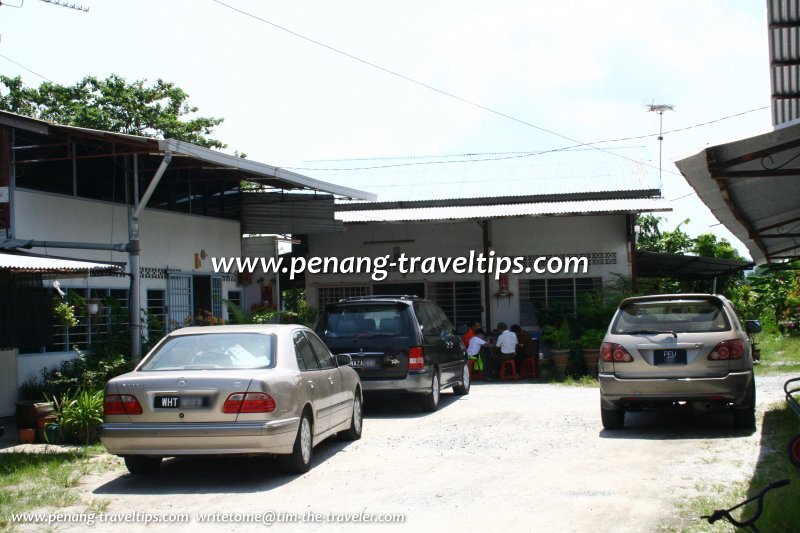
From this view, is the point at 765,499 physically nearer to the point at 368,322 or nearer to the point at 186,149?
the point at 368,322

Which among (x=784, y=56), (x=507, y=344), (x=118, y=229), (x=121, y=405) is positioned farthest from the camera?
(x=507, y=344)

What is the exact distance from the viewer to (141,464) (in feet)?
29.2

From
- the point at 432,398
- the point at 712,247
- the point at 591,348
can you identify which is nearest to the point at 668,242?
the point at 712,247

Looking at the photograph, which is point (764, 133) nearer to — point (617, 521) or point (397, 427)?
point (617, 521)

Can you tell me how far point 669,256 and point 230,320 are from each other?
36.9 feet

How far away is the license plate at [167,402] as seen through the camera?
8281 millimetres

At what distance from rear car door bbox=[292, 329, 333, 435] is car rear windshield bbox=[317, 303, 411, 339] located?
12.5 ft

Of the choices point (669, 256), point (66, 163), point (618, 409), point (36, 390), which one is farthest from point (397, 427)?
point (669, 256)

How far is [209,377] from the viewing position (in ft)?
27.3

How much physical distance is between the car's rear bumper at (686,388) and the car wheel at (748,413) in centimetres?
12

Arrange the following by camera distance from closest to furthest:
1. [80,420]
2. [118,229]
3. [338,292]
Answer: [80,420]
[118,229]
[338,292]

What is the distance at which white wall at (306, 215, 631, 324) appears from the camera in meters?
22.5

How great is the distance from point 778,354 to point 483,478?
17888 mm

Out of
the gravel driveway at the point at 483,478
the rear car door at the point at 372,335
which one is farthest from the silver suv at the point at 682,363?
the rear car door at the point at 372,335
